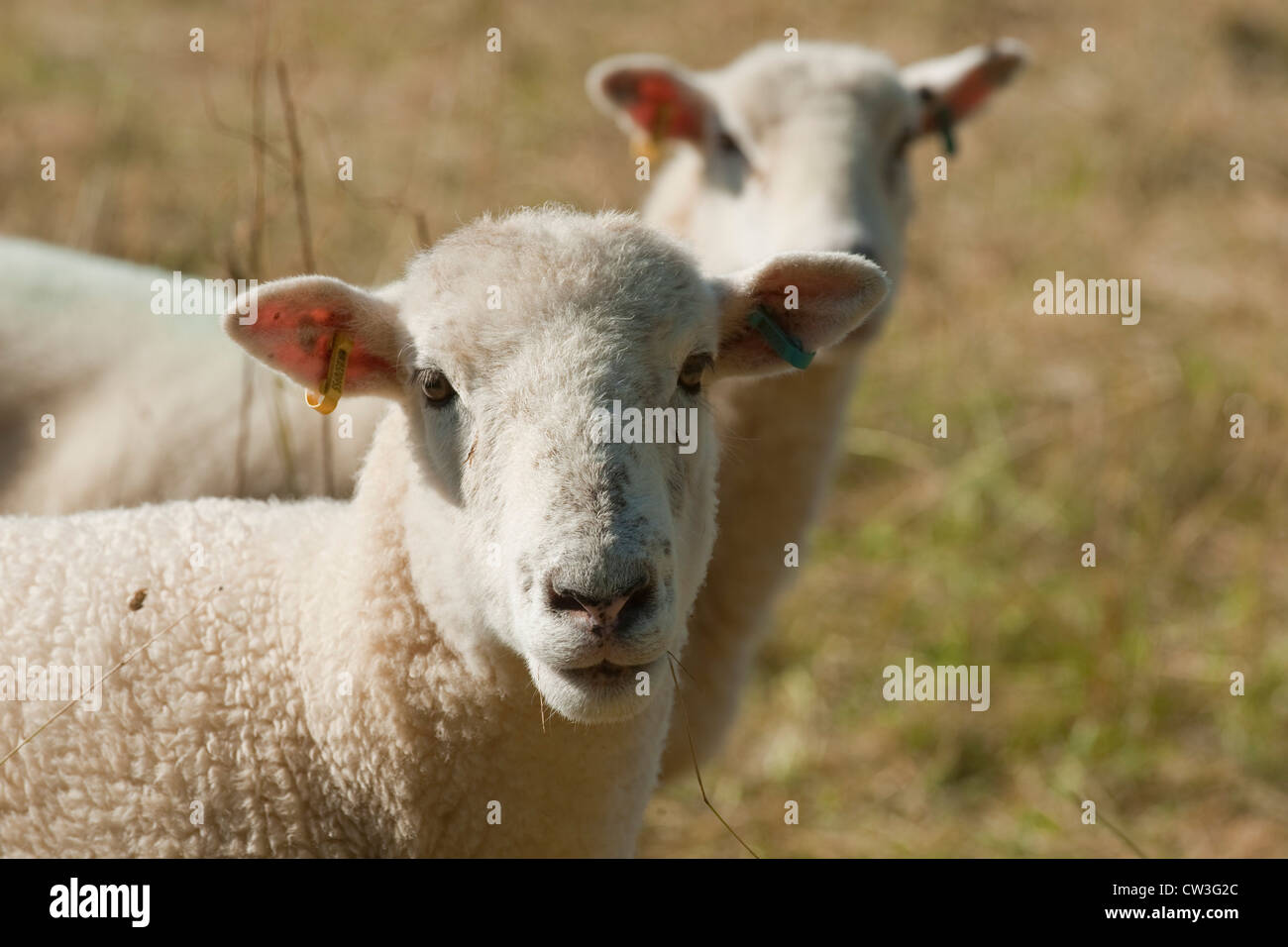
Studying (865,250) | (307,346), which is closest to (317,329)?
(307,346)

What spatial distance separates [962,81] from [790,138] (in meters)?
0.98

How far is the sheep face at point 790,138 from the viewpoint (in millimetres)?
4324

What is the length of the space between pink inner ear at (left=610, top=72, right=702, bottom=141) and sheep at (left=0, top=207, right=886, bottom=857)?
2.16m

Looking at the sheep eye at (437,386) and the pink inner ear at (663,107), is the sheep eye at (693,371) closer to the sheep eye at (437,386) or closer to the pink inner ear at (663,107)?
the sheep eye at (437,386)

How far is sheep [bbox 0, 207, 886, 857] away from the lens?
95.5 inches

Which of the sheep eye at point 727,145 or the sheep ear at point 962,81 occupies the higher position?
the sheep ear at point 962,81

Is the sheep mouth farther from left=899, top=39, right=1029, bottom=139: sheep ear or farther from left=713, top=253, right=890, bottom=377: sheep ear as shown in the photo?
left=899, top=39, right=1029, bottom=139: sheep ear

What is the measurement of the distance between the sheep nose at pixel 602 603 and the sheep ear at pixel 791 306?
78cm

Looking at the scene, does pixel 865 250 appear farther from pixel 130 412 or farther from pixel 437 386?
pixel 130 412

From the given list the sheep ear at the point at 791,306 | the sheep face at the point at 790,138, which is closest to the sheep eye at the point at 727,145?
the sheep face at the point at 790,138

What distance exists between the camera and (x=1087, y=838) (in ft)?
15.0

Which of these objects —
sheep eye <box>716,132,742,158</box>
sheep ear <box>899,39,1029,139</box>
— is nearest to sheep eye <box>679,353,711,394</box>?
sheep eye <box>716,132,742,158</box>

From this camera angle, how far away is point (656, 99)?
4.91 m
